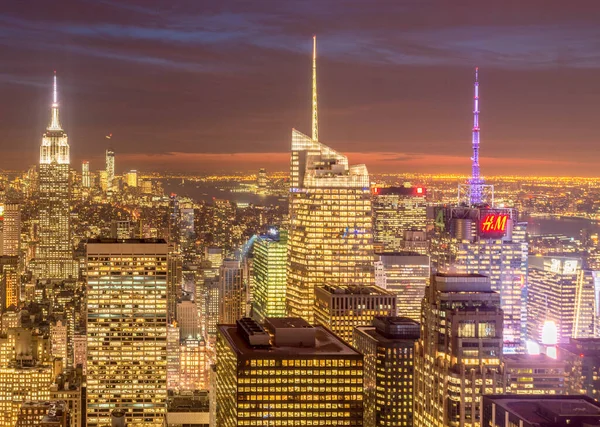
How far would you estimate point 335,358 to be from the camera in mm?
26188

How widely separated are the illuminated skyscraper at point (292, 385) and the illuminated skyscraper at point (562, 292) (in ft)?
55.4

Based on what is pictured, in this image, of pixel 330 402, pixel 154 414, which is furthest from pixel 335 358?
pixel 154 414

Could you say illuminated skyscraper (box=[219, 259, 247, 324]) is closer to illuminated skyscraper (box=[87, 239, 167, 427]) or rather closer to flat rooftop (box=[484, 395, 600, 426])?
illuminated skyscraper (box=[87, 239, 167, 427])

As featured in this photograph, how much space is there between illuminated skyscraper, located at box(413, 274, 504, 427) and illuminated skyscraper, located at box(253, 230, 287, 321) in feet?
64.0

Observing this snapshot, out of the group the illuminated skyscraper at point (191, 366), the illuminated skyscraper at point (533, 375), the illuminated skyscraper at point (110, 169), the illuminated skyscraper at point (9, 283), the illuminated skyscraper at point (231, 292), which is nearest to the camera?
the illuminated skyscraper at point (533, 375)

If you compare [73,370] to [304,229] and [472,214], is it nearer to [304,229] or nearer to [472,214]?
[304,229]

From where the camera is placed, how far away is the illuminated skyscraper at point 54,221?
56800mm

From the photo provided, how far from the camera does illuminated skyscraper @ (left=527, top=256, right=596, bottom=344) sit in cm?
4162

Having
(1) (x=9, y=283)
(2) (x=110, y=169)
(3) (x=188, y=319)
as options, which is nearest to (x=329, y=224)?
(3) (x=188, y=319)

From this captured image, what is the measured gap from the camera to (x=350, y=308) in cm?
4062

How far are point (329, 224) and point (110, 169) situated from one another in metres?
11.0

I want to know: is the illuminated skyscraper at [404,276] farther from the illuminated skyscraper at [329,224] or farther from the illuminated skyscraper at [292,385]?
the illuminated skyscraper at [292,385]

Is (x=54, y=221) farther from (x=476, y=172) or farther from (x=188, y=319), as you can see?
(x=476, y=172)

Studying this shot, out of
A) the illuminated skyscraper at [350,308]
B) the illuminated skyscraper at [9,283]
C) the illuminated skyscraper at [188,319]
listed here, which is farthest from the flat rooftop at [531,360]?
the illuminated skyscraper at [9,283]
